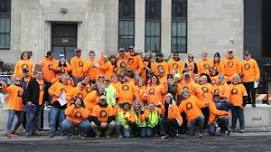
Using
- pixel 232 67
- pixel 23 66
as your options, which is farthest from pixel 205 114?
pixel 23 66

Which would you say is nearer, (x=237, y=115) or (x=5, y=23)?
(x=237, y=115)

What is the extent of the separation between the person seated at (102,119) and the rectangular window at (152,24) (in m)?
24.4

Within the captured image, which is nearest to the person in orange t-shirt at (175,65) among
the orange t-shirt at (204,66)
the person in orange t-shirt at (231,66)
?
the orange t-shirt at (204,66)

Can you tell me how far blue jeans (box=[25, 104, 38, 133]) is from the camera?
2000cm

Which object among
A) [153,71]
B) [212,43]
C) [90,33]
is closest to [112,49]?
[90,33]

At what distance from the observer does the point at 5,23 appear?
42688 mm

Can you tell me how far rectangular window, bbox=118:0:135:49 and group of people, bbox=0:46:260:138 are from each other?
22.2m

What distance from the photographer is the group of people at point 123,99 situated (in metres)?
19.6

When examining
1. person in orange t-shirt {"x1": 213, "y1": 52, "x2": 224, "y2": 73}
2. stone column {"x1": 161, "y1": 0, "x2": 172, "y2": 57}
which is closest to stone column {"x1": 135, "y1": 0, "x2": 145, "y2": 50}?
stone column {"x1": 161, "y1": 0, "x2": 172, "y2": 57}

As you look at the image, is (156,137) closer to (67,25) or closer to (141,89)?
(141,89)

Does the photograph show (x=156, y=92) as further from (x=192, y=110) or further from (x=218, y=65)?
(x=218, y=65)

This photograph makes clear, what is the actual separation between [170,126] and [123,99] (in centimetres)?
190

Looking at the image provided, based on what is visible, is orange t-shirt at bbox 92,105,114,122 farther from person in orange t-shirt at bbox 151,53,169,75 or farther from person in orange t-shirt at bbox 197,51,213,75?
person in orange t-shirt at bbox 197,51,213,75

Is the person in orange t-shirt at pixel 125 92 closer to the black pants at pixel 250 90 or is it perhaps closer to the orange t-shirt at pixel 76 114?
the orange t-shirt at pixel 76 114
